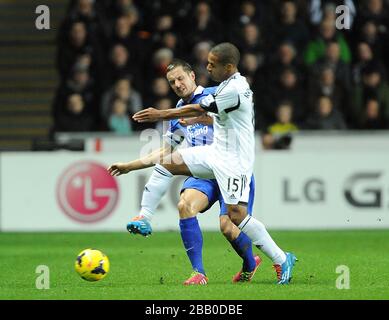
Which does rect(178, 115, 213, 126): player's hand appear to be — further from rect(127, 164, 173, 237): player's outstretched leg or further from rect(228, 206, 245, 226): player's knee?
rect(228, 206, 245, 226): player's knee

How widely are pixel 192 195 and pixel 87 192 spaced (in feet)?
19.2

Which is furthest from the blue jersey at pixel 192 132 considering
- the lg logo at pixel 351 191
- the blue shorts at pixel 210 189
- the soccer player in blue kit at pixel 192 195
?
the lg logo at pixel 351 191

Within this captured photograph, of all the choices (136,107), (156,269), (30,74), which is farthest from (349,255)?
(30,74)

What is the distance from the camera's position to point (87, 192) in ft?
49.3

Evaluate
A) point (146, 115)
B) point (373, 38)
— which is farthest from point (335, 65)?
point (146, 115)

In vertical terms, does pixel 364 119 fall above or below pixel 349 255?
above

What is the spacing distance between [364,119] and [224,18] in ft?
9.33

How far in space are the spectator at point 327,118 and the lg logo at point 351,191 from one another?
1.23 m

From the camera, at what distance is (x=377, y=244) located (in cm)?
1323

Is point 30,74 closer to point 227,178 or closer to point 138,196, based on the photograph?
point 138,196

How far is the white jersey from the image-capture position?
8.73 meters

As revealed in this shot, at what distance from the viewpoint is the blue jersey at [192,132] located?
959 centimetres

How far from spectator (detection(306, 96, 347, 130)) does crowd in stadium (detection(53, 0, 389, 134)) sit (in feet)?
0.05

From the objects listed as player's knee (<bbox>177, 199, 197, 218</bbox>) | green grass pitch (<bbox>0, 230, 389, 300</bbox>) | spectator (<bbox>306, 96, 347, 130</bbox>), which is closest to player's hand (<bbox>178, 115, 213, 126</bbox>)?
player's knee (<bbox>177, 199, 197, 218</bbox>)
